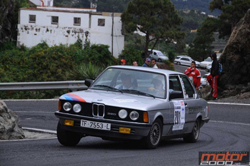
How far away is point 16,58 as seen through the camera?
6241 centimetres

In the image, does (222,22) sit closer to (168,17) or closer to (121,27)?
(168,17)

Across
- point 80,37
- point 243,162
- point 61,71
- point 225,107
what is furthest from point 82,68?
point 80,37

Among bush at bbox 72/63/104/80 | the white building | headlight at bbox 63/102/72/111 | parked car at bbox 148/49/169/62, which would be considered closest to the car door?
headlight at bbox 63/102/72/111

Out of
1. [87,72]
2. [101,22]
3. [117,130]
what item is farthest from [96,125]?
[101,22]

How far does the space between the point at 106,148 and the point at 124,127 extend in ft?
2.27

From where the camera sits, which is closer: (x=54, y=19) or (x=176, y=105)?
(x=176, y=105)

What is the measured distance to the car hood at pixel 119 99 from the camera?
872 cm

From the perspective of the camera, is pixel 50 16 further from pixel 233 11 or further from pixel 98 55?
pixel 233 11

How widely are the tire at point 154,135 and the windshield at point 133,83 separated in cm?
68

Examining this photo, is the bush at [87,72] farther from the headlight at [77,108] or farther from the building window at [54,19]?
the building window at [54,19]

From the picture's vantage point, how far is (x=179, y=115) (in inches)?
395

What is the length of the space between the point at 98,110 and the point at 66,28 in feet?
228

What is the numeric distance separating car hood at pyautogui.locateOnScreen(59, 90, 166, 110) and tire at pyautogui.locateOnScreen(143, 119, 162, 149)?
29 cm

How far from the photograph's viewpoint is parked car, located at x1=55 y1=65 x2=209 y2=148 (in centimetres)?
866
